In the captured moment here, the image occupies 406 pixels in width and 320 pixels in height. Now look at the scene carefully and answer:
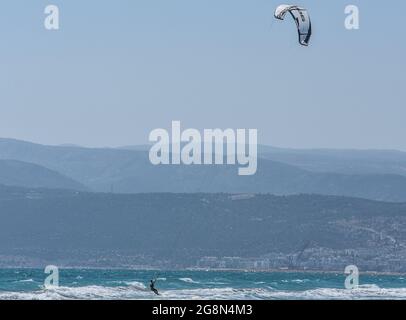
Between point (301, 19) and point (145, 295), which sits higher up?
point (301, 19)

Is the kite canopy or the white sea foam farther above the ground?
the kite canopy

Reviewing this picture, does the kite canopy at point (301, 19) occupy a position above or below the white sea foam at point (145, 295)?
above

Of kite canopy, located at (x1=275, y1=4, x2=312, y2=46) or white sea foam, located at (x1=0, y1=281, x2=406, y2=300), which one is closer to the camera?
kite canopy, located at (x1=275, y1=4, x2=312, y2=46)

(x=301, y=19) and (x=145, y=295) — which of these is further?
(x=145, y=295)

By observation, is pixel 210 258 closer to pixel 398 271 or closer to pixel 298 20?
pixel 398 271

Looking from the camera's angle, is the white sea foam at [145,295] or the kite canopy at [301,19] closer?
the kite canopy at [301,19]
